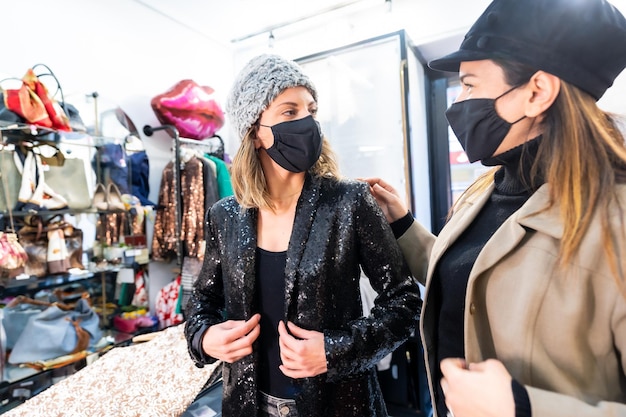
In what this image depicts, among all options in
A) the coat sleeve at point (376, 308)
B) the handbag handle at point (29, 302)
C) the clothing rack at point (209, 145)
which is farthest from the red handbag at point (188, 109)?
the coat sleeve at point (376, 308)

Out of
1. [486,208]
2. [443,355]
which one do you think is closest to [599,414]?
[443,355]

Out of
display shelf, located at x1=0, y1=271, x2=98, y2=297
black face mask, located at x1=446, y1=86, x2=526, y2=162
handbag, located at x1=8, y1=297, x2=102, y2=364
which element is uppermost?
black face mask, located at x1=446, y1=86, x2=526, y2=162

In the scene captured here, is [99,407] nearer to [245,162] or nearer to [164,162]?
[245,162]

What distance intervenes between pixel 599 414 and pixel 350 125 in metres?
2.45

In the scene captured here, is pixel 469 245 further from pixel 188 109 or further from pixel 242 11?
pixel 242 11

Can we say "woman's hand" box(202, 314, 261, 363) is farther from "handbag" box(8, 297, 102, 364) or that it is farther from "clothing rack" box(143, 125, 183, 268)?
Result: "clothing rack" box(143, 125, 183, 268)

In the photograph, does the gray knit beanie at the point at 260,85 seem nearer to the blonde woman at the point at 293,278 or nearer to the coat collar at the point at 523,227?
the blonde woman at the point at 293,278

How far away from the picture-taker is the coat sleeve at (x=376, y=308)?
2.94 feet

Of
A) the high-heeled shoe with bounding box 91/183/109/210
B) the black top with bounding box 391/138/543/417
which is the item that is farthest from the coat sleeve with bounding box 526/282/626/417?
the high-heeled shoe with bounding box 91/183/109/210

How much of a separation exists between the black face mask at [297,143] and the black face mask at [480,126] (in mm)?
421

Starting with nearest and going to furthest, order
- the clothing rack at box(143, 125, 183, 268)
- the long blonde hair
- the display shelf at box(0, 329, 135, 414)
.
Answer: the long blonde hair
the display shelf at box(0, 329, 135, 414)
the clothing rack at box(143, 125, 183, 268)

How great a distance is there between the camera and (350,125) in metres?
2.78

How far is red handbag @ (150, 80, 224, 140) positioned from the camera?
9.32ft

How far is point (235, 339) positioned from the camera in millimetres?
949
